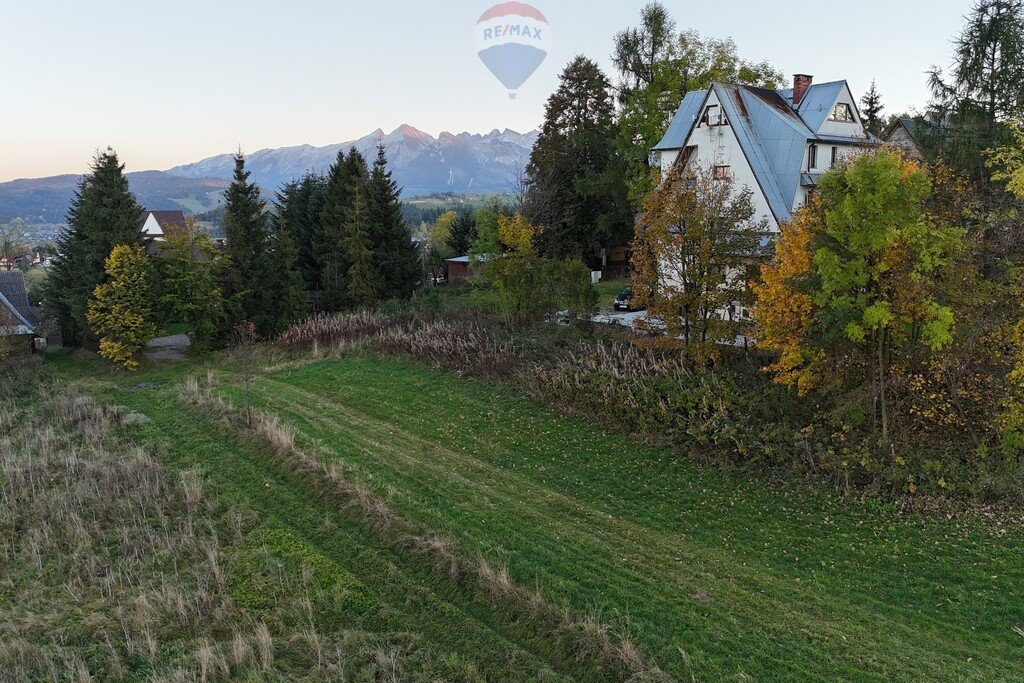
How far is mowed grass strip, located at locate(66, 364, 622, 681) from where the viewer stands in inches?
338

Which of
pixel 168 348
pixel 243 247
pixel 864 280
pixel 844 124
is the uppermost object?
pixel 844 124

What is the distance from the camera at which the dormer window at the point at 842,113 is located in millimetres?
29609

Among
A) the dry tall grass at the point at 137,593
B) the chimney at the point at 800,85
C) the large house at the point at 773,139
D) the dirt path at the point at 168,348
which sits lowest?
the dry tall grass at the point at 137,593

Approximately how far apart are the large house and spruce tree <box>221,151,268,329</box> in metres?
20.7

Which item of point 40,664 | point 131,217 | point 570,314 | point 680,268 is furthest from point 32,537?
point 131,217

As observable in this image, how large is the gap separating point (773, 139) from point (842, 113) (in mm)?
3853

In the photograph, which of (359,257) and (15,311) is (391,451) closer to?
(359,257)

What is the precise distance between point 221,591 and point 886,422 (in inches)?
518

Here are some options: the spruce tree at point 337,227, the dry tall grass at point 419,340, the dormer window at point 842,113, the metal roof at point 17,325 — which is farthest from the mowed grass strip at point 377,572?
the dormer window at point 842,113

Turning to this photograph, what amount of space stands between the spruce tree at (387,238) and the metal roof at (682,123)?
16.0 m

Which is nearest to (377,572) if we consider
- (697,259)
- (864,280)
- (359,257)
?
(864,280)

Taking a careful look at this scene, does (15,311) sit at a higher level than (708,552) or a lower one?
higher

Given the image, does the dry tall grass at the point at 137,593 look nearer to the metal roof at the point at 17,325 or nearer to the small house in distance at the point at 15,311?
the metal roof at the point at 17,325

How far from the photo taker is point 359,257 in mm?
38219
